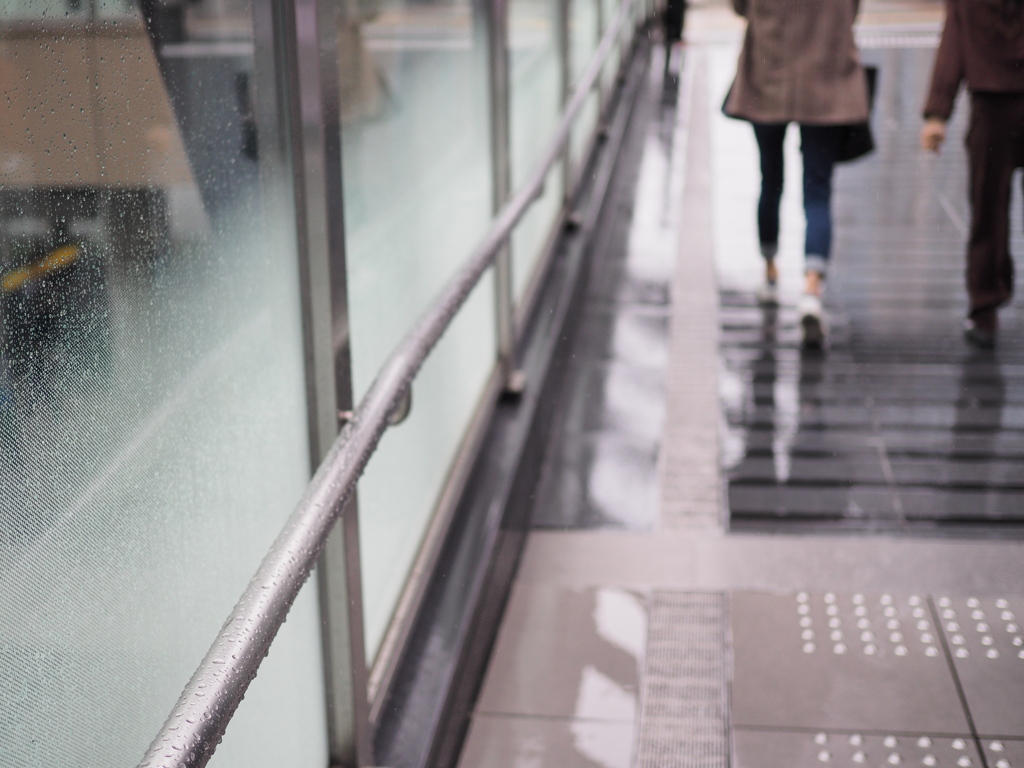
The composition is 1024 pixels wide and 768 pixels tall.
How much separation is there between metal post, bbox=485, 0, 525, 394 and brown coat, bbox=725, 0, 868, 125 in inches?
44.4

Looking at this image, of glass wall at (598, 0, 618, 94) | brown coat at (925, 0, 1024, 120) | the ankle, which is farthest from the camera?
glass wall at (598, 0, 618, 94)

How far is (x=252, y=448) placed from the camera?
152 centimetres

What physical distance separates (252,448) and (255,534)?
0.11 m

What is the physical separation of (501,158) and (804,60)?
1.35 meters

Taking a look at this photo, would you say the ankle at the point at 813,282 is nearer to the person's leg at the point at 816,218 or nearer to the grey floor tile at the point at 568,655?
the person's leg at the point at 816,218

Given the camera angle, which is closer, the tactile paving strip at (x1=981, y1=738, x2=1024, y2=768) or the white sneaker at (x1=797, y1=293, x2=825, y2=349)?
the tactile paving strip at (x1=981, y1=738, x2=1024, y2=768)

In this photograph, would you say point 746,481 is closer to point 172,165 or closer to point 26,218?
point 172,165

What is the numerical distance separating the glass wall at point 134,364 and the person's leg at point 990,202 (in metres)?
2.93

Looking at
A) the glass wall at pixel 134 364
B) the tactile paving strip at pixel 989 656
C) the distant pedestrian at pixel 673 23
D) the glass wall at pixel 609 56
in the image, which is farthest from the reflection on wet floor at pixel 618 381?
the distant pedestrian at pixel 673 23

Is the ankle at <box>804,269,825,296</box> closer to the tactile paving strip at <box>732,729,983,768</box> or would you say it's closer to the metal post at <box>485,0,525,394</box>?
the metal post at <box>485,0,525,394</box>

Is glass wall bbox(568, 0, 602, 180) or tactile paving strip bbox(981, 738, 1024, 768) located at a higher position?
glass wall bbox(568, 0, 602, 180)

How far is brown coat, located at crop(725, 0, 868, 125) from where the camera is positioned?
4.12 metres

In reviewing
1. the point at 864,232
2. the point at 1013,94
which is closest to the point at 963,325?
the point at 1013,94

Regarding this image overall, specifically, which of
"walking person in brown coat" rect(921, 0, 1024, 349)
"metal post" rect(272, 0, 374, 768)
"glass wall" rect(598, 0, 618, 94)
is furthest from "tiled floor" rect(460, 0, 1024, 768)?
"glass wall" rect(598, 0, 618, 94)
